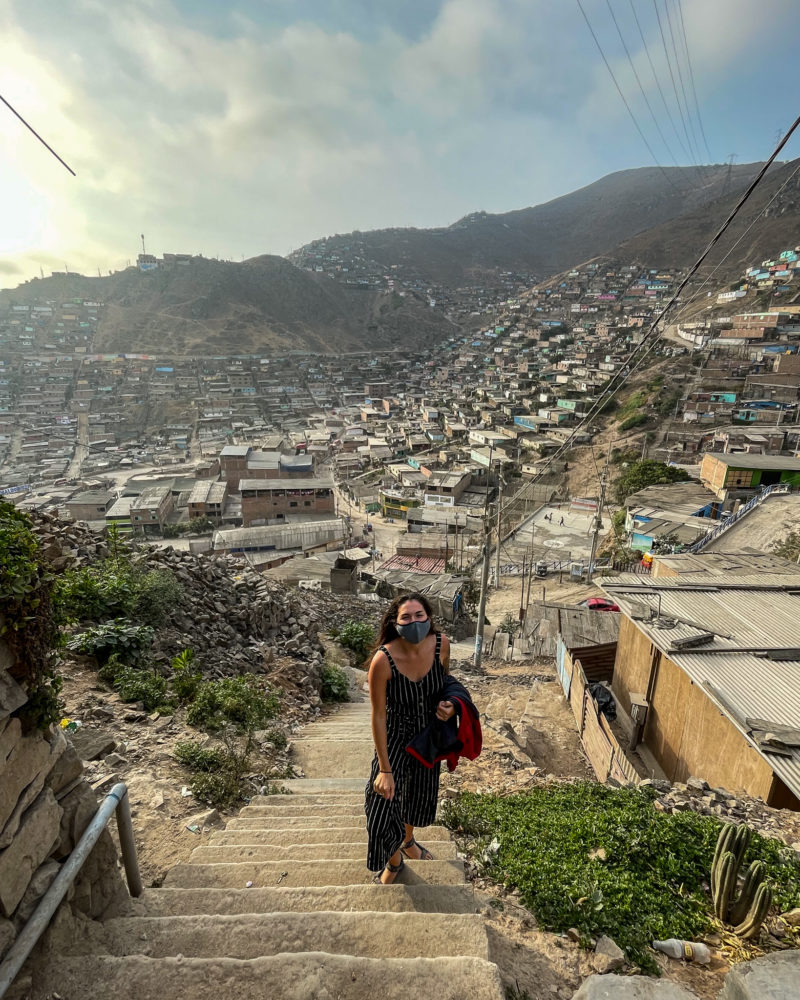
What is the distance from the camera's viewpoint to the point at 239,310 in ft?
319

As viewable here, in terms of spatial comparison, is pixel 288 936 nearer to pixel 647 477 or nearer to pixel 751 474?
pixel 751 474

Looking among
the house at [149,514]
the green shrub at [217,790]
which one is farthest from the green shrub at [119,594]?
the house at [149,514]

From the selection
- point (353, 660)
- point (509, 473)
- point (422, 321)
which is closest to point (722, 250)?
point (422, 321)

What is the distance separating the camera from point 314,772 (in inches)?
200

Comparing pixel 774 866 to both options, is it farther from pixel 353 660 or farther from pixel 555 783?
pixel 353 660

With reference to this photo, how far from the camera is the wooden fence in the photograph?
6259 mm

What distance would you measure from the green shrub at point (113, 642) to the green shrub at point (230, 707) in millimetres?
1007

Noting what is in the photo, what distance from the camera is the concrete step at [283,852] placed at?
2906 mm

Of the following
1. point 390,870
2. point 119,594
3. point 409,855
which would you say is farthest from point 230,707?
point 390,870

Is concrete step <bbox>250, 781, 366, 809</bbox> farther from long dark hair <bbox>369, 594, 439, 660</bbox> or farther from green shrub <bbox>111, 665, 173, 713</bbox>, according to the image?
long dark hair <bbox>369, 594, 439, 660</bbox>

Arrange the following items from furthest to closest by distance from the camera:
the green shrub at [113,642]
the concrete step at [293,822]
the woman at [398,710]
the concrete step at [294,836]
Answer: the green shrub at [113,642]
the concrete step at [293,822]
the concrete step at [294,836]
the woman at [398,710]

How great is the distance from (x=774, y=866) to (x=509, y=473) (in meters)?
36.6

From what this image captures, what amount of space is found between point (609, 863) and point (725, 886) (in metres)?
0.61

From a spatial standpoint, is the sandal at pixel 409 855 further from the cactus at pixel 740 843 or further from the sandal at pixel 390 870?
the cactus at pixel 740 843
